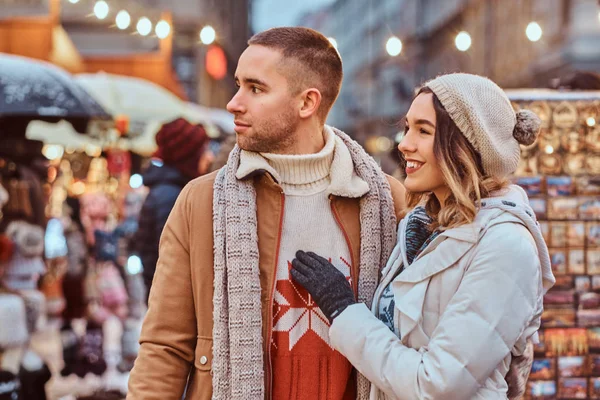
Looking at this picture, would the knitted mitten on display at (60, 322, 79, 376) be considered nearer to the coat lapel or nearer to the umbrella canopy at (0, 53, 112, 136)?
the umbrella canopy at (0, 53, 112, 136)

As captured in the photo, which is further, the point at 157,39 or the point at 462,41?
the point at 157,39

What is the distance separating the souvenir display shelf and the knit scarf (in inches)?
80.2

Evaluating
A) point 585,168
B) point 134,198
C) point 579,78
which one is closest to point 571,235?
point 585,168

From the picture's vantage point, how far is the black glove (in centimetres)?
262

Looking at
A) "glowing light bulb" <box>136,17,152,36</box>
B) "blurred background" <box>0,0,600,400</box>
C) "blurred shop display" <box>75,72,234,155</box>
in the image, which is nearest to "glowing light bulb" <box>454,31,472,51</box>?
"blurred background" <box>0,0,600,400</box>

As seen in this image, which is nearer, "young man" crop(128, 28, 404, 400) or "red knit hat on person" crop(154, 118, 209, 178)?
"young man" crop(128, 28, 404, 400)

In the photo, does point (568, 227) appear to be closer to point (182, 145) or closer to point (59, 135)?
point (182, 145)

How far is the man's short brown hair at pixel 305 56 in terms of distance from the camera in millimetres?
2816

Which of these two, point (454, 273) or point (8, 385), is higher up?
point (454, 273)

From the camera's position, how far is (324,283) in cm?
264

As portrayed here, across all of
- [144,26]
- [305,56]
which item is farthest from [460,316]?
[144,26]

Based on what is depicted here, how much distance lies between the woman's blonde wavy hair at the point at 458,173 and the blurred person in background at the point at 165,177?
340cm

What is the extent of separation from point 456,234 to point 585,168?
244 centimetres

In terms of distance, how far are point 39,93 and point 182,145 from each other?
2158 millimetres
